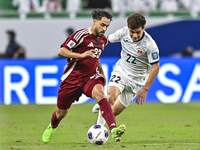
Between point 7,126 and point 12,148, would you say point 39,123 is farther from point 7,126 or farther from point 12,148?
point 12,148

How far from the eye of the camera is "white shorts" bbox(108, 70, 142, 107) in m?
6.44

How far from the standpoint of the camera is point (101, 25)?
5723 millimetres

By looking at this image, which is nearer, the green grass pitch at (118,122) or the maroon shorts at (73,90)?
the maroon shorts at (73,90)

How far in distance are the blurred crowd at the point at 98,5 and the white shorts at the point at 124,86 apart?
819 centimetres

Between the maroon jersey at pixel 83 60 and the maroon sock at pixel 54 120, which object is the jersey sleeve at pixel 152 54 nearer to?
the maroon jersey at pixel 83 60

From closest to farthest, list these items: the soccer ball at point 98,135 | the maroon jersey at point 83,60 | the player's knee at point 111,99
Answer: the soccer ball at point 98,135 → the maroon jersey at point 83,60 → the player's knee at point 111,99

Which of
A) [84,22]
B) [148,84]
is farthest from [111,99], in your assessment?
[84,22]

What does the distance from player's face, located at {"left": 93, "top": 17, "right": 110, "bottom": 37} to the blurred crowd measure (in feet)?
28.7

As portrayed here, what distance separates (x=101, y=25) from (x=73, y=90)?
102cm

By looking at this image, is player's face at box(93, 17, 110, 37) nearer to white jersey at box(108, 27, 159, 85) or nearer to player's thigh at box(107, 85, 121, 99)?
white jersey at box(108, 27, 159, 85)

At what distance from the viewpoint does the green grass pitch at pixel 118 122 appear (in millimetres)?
5895

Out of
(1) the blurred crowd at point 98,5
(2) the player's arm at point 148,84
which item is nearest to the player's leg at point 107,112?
(2) the player's arm at point 148,84

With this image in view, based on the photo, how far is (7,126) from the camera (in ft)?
26.9

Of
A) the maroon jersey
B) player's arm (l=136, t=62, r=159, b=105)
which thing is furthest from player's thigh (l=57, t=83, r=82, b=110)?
player's arm (l=136, t=62, r=159, b=105)
